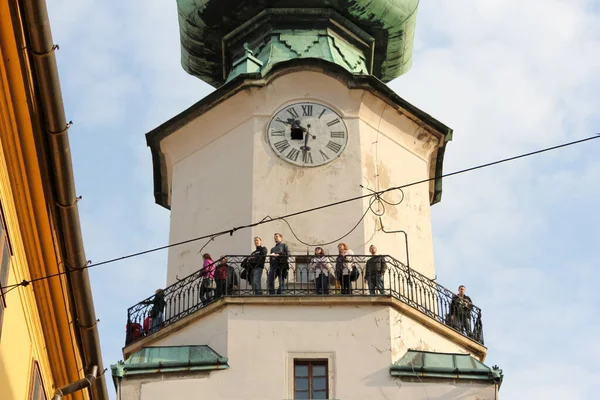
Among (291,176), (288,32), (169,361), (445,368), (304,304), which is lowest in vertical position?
(445,368)

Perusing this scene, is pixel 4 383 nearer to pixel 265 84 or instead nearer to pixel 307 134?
pixel 307 134

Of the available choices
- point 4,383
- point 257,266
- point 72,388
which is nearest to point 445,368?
point 257,266

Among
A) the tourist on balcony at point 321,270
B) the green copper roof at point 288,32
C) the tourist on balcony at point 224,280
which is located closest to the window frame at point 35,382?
the tourist on balcony at point 224,280

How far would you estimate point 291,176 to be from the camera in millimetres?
20844

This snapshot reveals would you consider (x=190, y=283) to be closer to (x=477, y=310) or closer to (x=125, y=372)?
(x=125, y=372)

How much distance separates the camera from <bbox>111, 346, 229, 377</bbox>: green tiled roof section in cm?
1870

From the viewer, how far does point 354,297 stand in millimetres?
19266

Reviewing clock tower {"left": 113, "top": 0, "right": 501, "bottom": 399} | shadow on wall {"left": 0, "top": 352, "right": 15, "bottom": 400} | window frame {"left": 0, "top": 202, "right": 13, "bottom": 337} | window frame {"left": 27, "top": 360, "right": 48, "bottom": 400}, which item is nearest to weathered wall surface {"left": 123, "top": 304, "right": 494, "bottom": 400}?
clock tower {"left": 113, "top": 0, "right": 501, "bottom": 399}

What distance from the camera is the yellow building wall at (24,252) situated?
11.2 metres

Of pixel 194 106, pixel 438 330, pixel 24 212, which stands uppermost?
pixel 194 106

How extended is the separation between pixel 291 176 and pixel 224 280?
2.01 meters

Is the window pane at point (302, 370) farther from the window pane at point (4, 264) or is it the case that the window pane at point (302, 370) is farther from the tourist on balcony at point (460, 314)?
the window pane at point (4, 264)

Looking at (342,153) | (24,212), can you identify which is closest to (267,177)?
(342,153)

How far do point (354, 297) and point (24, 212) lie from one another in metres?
7.68
